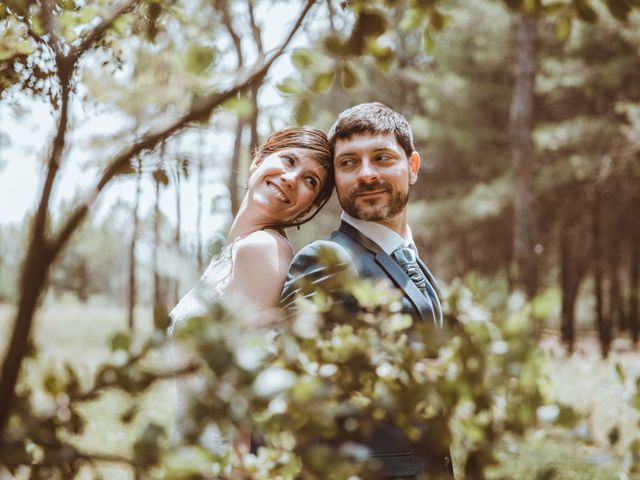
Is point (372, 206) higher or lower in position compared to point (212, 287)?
higher

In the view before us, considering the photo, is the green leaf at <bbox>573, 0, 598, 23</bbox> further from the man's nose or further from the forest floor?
the man's nose

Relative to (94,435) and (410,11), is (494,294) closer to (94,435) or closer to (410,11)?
(410,11)

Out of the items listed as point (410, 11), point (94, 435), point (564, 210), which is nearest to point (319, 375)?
point (410, 11)

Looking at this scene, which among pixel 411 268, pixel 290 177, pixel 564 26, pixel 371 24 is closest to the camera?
pixel 371 24

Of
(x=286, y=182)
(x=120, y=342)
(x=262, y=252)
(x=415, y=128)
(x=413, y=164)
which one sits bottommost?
(x=120, y=342)

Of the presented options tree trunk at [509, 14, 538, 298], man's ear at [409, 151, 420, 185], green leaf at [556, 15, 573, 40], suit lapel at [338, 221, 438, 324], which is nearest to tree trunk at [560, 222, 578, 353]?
tree trunk at [509, 14, 538, 298]

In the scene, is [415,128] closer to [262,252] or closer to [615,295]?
[615,295]

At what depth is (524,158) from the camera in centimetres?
1249

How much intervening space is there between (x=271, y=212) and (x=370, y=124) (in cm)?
55

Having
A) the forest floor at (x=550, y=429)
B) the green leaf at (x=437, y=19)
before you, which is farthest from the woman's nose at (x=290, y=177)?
the green leaf at (x=437, y=19)

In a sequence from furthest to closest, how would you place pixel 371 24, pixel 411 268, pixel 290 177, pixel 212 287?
pixel 290 177, pixel 212 287, pixel 411 268, pixel 371 24

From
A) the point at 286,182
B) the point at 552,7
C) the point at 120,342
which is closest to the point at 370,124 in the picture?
the point at 286,182

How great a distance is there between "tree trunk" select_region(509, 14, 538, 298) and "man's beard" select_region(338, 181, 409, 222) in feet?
33.8

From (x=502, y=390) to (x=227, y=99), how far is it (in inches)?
25.5
